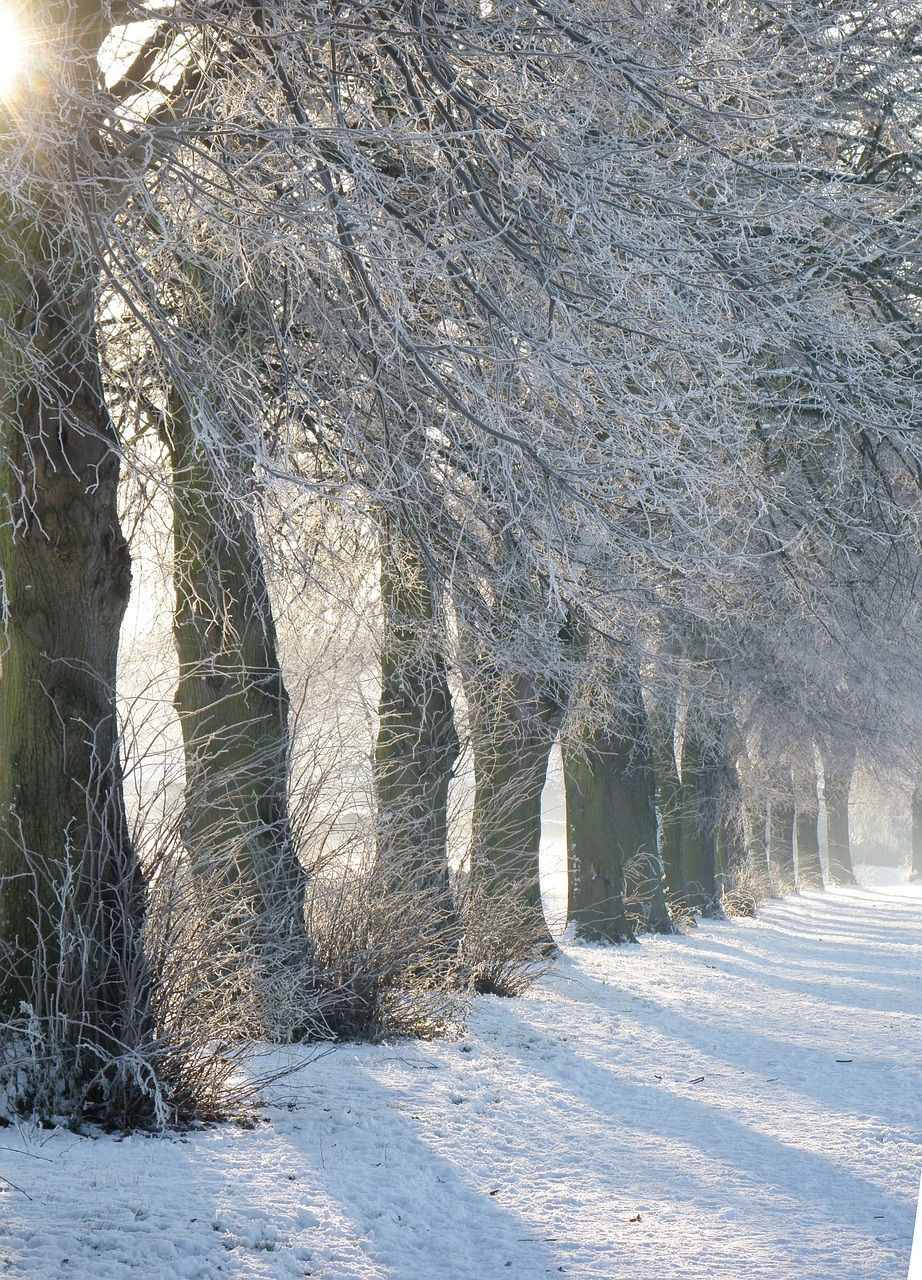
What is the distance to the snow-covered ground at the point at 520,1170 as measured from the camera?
4.60m

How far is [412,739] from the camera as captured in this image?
11.2 m

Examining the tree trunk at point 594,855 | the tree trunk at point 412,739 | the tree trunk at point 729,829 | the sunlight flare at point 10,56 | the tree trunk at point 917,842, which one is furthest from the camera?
the tree trunk at point 917,842

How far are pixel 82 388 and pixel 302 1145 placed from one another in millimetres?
3936

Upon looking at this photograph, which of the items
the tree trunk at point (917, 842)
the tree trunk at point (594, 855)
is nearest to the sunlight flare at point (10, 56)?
the tree trunk at point (594, 855)

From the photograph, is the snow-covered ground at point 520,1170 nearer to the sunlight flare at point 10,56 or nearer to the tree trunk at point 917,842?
the sunlight flare at point 10,56

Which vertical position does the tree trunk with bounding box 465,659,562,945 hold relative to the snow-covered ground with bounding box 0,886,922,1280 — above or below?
above

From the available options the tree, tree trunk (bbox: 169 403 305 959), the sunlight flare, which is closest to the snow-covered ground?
the tree

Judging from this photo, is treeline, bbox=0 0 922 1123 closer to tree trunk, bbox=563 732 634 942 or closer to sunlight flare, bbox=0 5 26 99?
sunlight flare, bbox=0 5 26 99

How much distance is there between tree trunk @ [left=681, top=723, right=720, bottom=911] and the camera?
22672 millimetres

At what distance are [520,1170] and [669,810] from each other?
53.4 ft

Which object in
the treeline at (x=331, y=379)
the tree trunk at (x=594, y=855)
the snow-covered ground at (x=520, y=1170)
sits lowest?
the snow-covered ground at (x=520, y=1170)

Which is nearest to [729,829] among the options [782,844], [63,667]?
[782,844]

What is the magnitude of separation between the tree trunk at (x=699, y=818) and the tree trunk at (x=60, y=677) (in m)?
16.4

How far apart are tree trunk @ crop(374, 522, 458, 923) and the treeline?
0.34ft
